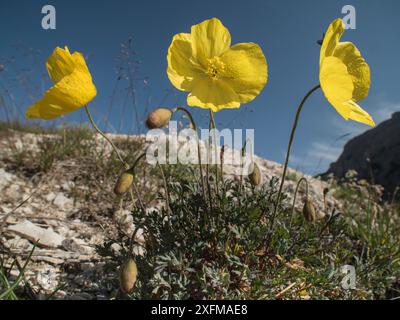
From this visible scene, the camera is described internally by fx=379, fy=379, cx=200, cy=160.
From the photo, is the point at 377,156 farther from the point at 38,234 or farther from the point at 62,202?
the point at 38,234

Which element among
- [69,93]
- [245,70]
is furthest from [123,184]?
[245,70]

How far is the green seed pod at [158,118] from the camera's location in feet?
4.82

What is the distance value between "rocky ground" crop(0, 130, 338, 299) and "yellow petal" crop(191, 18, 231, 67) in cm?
118

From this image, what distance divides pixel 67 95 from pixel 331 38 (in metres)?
1.21

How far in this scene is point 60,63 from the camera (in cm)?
173

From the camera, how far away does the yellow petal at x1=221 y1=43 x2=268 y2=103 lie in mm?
1896

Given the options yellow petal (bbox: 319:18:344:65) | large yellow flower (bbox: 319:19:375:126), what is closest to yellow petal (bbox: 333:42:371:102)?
large yellow flower (bbox: 319:19:375:126)

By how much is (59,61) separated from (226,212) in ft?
3.55

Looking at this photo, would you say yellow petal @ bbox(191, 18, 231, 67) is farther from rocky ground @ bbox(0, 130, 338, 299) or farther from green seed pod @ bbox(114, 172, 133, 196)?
rocky ground @ bbox(0, 130, 338, 299)

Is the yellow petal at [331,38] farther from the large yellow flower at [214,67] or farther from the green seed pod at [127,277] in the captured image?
the green seed pod at [127,277]

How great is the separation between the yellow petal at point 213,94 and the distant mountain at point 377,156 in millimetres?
6642

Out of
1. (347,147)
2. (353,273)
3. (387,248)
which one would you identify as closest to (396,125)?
(347,147)

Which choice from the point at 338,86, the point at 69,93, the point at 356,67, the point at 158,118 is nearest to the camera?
the point at 158,118

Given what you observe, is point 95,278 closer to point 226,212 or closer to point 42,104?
point 226,212
